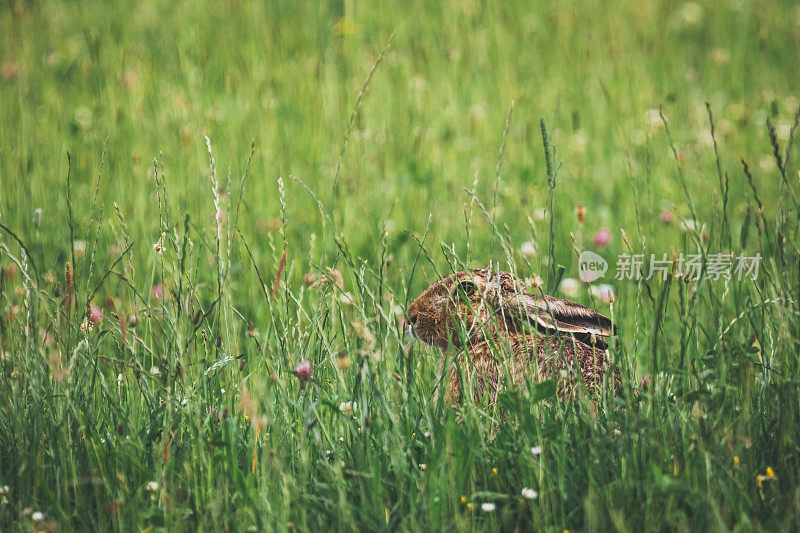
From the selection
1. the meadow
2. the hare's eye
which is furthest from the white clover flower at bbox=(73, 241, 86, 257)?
the hare's eye

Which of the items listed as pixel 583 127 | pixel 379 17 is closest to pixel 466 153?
pixel 583 127

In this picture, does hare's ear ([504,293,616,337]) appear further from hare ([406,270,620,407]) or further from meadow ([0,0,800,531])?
meadow ([0,0,800,531])

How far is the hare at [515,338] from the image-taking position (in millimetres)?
2049

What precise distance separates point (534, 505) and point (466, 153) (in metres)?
3.62

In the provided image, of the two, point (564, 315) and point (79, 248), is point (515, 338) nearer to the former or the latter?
point (564, 315)

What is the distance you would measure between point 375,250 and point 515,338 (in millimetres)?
1494

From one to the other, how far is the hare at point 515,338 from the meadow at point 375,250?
3.6 inches

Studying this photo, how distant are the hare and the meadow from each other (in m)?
0.09

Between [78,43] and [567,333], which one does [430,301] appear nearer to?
[567,333]

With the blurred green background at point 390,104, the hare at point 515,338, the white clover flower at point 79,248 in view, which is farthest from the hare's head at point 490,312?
the white clover flower at point 79,248

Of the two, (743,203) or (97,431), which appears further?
(743,203)

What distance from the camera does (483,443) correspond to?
1846 mm

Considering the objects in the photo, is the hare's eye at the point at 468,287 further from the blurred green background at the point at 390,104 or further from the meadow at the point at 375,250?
the blurred green background at the point at 390,104

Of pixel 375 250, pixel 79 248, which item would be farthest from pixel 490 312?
pixel 79 248
